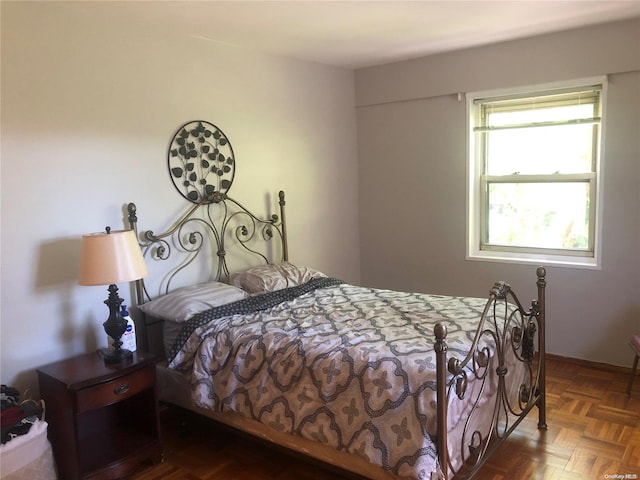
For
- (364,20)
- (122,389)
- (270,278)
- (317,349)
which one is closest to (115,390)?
(122,389)

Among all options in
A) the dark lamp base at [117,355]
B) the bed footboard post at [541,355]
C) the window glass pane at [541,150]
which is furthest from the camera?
the window glass pane at [541,150]

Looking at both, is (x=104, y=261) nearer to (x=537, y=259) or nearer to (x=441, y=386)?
(x=441, y=386)

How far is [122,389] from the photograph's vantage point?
8.21 ft

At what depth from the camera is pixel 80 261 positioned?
8.53 ft

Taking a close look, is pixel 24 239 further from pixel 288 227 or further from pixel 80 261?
pixel 288 227

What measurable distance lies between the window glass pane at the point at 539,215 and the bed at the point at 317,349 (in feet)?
4.05

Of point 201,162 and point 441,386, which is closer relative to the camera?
point 441,386

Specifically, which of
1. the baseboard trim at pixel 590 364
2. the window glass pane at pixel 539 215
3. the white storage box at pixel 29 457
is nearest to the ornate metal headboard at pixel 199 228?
the white storage box at pixel 29 457

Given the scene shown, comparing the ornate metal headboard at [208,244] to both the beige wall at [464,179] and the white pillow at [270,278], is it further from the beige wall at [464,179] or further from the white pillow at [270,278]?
the beige wall at [464,179]

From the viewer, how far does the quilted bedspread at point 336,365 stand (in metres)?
2.04

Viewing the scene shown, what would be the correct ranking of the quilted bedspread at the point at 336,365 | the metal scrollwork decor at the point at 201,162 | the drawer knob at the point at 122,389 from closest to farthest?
the quilted bedspread at the point at 336,365, the drawer knob at the point at 122,389, the metal scrollwork decor at the point at 201,162

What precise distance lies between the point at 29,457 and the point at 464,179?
10.9ft

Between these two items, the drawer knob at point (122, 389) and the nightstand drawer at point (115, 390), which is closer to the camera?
the nightstand drawer at point (115, 390)

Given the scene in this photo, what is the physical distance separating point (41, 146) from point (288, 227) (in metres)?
1.90
